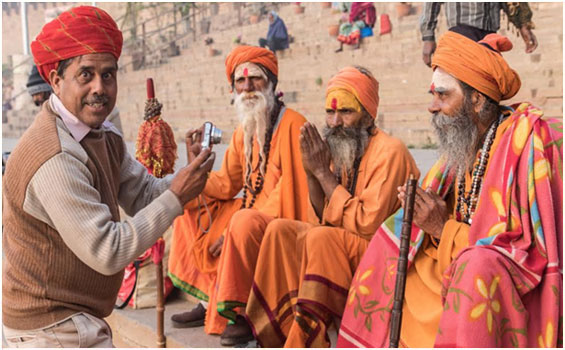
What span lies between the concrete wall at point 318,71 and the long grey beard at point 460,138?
7.61m

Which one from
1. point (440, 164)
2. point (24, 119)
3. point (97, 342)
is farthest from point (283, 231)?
point (24, 119)

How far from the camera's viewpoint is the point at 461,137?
348 centimetres

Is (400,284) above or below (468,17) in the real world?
below

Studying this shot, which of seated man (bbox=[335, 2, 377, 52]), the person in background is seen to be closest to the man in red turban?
the person in background

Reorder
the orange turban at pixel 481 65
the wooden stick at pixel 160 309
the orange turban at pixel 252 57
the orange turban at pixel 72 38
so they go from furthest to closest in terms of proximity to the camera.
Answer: the orange turban at pixel 252 57 → the wooden stick at pixel 160 309 → the orange turban at pixel 481 65 → the orange turban at pixel 72 38

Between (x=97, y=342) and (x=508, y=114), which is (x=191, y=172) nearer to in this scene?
(x=97, y=342)

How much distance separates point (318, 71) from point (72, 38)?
1349cm

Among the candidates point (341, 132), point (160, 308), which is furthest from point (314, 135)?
point (160, 308)

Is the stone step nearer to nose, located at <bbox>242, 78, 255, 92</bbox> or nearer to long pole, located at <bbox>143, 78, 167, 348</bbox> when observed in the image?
long pole, located at <bbox>143, 78, 167, 348</bbox>

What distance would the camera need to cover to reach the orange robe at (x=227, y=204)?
4625mm

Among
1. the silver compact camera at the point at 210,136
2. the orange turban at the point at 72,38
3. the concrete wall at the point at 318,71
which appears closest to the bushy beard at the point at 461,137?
the silver compact camera at the point at 210,136

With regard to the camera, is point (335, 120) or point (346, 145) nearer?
point (346, 145)

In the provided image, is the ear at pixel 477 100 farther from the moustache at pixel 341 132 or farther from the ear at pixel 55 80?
the ear at pixel 55 80

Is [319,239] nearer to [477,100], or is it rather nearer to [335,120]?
[335,120]
